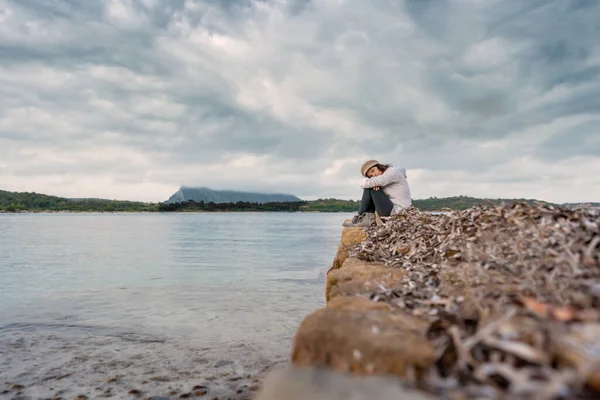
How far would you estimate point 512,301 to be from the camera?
2209mm

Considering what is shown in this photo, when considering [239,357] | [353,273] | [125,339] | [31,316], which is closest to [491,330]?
[353,273]

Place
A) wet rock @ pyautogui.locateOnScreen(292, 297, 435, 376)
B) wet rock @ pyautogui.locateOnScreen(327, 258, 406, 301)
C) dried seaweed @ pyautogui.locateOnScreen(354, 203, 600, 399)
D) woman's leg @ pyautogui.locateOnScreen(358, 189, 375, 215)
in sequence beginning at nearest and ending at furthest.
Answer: dried seaweed @ pyautogui.locateOnScreen(354, 203, 600, 399), wet rock @ pyautogui.locateOnScreen(292, 297, 435, 376), wet rock @ pyautogui.locateOnScreen(327, 258, 406, 301), woman's leg @ pyautogui.locateOnScreen(358, 189, 375, 215)

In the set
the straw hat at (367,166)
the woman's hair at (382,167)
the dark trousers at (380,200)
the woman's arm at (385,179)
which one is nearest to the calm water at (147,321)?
the dark trousers at (380,200)

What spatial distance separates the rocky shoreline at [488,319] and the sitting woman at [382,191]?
5.82 meters

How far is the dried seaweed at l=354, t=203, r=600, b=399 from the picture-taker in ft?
4.84

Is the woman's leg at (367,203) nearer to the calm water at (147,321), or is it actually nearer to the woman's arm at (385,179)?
the woman's arm at (385,179)

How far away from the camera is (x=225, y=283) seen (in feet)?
48.7

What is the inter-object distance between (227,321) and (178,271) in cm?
900

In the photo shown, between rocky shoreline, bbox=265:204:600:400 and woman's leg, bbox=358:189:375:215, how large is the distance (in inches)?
249

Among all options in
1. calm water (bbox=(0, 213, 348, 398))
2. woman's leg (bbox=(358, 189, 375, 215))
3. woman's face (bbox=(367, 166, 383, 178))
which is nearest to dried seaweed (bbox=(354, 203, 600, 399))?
calm water (bbox=(0, 213, 348, 398))

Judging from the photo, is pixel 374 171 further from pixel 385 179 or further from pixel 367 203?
pixel 367 203

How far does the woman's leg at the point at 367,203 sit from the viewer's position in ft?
35.0

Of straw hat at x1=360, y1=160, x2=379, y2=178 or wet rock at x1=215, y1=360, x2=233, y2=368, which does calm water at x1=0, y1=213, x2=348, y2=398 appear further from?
straw hat at x1=360, y1=160, x2=379, y2=178

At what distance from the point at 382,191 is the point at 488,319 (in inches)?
331
